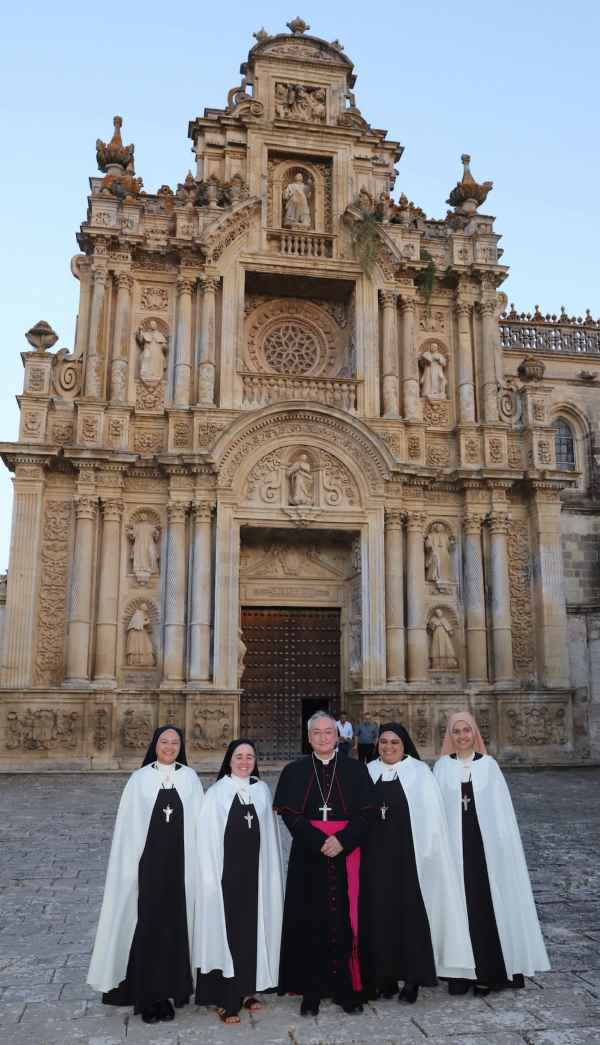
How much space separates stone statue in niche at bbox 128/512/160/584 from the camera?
19000mm

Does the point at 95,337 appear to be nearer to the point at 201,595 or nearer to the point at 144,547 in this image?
the point at 144,547

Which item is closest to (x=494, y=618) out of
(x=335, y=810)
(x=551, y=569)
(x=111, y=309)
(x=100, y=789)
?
(x=551, y=569)

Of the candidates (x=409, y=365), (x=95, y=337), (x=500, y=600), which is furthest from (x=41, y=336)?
(x=500, y=600)

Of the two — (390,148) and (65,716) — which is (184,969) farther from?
(390,148)

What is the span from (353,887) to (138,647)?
545 inches

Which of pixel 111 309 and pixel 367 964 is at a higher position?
pixel 111 309

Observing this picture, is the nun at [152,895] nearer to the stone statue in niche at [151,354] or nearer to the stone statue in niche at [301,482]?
the stone statue in niche at [301,482]

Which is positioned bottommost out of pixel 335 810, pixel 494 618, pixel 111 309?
pixel 335 810

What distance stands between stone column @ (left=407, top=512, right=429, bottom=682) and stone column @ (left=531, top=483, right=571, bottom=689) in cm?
277

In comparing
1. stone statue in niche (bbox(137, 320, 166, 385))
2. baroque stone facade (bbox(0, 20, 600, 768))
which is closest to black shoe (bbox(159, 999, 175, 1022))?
baroque stone facade (bbox(0, 20, 600, 768))

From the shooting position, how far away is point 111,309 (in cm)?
2038

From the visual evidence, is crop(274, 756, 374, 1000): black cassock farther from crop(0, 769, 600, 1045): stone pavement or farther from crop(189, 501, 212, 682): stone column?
crop(189, 501, 212, 682): stone column

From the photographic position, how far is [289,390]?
20.1 meters

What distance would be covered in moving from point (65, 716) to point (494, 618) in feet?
32.1
